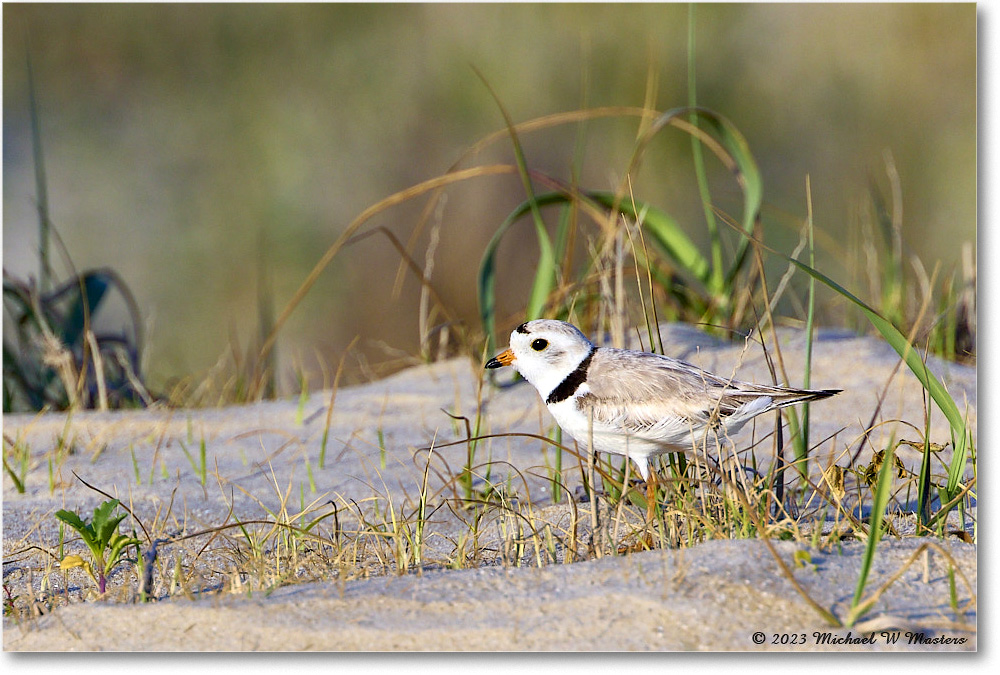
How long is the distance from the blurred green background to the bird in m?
3.50

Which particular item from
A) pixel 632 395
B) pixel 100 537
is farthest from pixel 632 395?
pixel 100 537

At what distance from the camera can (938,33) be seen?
5.29 meters

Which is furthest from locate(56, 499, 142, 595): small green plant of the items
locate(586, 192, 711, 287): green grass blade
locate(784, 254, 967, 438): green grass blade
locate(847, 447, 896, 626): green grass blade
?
locate(586, 192, 711, 287): green grass blade

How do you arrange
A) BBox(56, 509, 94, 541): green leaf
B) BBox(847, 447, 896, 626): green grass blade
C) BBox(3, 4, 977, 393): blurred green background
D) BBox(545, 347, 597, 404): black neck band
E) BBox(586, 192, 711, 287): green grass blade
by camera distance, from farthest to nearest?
BBox(3, 4, 977, 393): blurred green background → BBox(586, 192, 711, 287): green grass blade → BBox(545, 347, 597, 404): black neck band → BBox(56, 509, 94, 541): green leaf → BBox(847, 447, 896, 626): green grass blade

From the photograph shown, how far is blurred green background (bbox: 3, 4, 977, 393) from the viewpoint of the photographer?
5922mm

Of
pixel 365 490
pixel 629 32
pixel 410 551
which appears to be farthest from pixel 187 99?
pixel 410 551

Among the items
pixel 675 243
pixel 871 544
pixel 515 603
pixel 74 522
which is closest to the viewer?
pixel 871 544

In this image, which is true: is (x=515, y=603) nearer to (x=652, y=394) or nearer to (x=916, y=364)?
(x=652, y=394)

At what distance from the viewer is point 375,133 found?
6773 millimetres

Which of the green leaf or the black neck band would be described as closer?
the green leaf

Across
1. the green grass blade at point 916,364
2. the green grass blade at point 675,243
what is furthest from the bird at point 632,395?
the green grass blade at point 675,243

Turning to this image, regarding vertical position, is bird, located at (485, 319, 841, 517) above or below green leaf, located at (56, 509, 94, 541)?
above

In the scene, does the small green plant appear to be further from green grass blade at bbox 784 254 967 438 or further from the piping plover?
green grass blade at bbox 784 254 967 438

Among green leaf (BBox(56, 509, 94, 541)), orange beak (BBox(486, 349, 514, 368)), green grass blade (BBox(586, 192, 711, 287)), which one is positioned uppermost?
green grass blade (BBox(586, 192, 711, 287))
